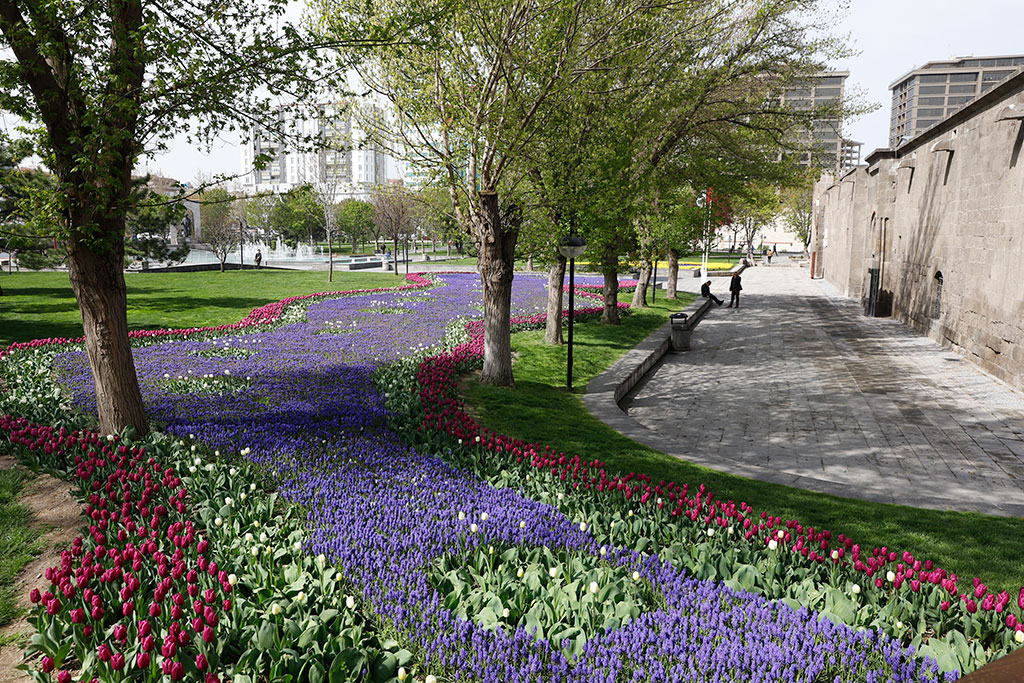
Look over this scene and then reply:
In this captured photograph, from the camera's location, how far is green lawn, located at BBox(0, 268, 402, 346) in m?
16.9

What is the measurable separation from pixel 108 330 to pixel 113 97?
7.92 ft

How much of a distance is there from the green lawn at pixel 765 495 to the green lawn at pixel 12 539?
5343 mm

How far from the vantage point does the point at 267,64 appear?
23.6 ft

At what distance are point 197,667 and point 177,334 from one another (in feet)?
42.4

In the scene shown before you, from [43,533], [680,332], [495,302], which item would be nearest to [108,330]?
[43,533]

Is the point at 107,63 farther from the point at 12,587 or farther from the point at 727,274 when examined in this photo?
the point at 727,274

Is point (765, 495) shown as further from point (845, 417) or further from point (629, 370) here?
point (629, 370)

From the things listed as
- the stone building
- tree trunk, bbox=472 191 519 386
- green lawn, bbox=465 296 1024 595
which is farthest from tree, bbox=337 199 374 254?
green lawn, bbox=465 296 1024 595

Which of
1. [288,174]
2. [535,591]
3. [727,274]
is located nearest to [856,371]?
[535,591]

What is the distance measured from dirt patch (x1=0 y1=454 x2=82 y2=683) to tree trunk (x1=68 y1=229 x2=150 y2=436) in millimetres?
925

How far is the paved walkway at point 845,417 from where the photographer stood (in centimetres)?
808

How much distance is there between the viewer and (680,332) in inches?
704

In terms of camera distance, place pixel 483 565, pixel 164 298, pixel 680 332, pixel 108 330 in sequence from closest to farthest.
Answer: pixel 483 565 → pixel 108 330 → pixel 680 332 → pixel 164 298

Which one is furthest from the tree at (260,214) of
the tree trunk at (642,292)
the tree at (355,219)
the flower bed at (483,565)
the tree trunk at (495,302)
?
the flower bed at (483,565)
